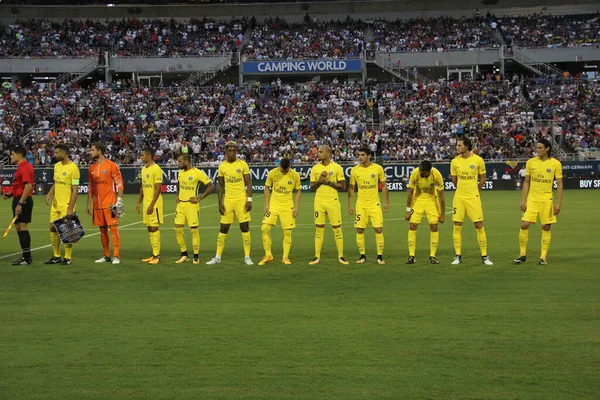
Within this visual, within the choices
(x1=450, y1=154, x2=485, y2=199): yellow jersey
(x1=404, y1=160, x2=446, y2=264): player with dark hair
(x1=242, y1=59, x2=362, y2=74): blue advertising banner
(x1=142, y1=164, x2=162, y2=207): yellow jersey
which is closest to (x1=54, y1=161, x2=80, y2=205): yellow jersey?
(x1=142, y1=164, x2=162, y2=207): yellow jersey

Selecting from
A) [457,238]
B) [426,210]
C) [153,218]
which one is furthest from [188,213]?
[457,238]

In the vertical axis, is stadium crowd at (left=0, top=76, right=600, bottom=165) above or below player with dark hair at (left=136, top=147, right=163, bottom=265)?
above

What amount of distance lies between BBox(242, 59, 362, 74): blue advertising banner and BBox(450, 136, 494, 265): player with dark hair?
43.9 meters

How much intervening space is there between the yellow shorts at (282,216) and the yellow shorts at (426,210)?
95.9 inches

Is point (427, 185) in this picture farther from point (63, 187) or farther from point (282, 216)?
point (63, 187)

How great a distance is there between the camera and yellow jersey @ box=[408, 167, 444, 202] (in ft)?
46.6

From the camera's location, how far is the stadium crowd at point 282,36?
5894 centimetres

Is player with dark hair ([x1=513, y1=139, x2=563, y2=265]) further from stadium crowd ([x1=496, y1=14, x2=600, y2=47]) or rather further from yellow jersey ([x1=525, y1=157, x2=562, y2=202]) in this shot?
stadium crowd ([x1=496, y1=14, x2=600, y2=47])

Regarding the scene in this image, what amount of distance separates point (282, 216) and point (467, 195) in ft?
12.2

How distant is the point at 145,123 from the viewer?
4988cm

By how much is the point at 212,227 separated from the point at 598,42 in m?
44.8

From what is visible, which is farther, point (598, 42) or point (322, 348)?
point (598, 42)

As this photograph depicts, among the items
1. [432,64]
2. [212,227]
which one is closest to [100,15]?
[432,64]

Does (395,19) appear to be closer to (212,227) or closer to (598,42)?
(598,42)
